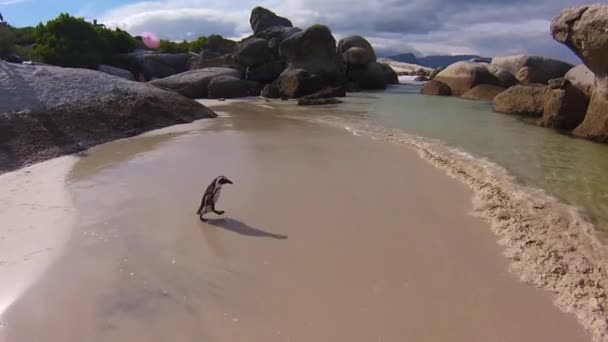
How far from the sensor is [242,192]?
572 centimetres

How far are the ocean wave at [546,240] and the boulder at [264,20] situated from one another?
2712 cm

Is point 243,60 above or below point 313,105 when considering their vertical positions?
above

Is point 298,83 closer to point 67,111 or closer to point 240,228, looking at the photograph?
point 67,111

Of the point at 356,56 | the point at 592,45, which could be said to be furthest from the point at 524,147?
the point at 356,56

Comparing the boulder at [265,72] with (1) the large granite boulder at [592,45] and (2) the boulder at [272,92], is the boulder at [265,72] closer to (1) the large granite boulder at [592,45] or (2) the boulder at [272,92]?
(2) the boulder at [272,92]

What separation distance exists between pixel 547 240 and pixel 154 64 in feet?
99.6

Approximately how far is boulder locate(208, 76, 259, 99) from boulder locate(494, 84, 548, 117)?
11.8m

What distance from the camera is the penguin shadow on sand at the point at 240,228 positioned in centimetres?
440

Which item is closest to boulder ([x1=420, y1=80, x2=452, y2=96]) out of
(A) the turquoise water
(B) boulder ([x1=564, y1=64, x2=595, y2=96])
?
(B) boulder ([x1=564, y1=64, x2=595, y2=96])

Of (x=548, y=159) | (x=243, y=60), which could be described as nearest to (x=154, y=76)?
(x=243, y=60)

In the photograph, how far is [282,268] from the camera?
3.75 m

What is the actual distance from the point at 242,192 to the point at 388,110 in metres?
11.2

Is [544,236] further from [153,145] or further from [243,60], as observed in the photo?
[243,60]

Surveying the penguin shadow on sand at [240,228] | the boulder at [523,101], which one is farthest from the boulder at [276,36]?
the penguin shadow on sand at [240,228]
